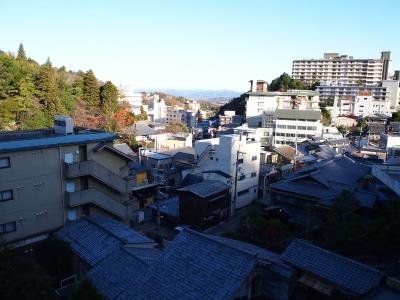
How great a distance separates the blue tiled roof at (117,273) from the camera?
9.43 metres

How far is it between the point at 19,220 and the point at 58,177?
7.46 feet

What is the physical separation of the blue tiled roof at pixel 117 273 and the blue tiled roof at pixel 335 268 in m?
4.75

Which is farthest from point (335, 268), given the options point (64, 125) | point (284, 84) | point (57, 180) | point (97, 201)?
point (284, 84)

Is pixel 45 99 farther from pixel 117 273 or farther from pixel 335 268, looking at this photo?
pixel 335 268

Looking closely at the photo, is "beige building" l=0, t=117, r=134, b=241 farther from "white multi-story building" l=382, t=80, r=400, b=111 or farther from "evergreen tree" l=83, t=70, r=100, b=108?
"white multi-story building" l=382, t=80, r=400, b=111

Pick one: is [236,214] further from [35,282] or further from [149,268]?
[35,282]

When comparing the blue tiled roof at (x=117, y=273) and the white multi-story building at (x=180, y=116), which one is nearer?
the blue tiled roof at (x=117, y=273)

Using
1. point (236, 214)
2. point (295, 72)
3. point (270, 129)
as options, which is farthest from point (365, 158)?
point (295, 72)

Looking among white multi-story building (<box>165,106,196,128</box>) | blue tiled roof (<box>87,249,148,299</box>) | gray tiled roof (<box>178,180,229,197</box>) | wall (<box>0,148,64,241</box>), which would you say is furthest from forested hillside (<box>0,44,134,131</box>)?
white multi-story building (<box>165,106,196,128</box>)

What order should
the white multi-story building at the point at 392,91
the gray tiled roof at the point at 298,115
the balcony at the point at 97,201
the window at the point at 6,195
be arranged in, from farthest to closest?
the white multi-story building at the point at 392,91 → the gray tiled roof at the point at 298,115 → the balcony at the point at 97,201 → the window at the point at 6,195

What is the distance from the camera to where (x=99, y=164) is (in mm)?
15188

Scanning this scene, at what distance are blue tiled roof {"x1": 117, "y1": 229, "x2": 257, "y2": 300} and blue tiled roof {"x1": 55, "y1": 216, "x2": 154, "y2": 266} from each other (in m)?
2.86

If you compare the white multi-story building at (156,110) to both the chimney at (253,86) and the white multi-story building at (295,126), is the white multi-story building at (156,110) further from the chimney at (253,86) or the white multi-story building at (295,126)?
the white multi-story building at (295,126)

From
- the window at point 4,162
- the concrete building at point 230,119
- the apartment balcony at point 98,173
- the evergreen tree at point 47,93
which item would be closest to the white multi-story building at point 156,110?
the concrete building at point 230,119
